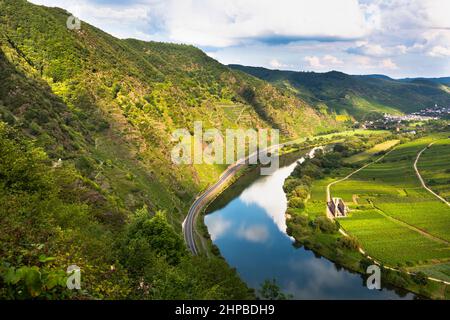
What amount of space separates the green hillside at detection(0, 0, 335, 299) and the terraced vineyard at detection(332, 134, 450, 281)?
149 feet

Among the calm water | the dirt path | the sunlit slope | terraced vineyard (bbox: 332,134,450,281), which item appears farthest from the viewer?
the dirt path

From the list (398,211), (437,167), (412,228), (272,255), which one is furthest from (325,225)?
(437,167)

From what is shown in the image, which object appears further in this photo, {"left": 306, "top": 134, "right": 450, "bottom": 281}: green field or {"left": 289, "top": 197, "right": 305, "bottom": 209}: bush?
{"left": 289, "top": 197, "right": 305, "bottom": 209}: bush

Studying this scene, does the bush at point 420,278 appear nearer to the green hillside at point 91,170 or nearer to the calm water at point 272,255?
the calm water at point 272,255

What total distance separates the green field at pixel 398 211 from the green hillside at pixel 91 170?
44718 mm

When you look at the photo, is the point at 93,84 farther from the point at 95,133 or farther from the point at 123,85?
the point at 95,133

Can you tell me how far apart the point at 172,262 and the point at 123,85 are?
311 feet

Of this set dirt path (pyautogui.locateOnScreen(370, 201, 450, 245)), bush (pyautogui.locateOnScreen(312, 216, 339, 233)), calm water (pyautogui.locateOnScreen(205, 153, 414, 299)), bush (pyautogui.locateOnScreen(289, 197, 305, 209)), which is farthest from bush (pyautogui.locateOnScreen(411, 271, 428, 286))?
bush (pyautogui.locateOnScreen(289, 197, 305, 209))

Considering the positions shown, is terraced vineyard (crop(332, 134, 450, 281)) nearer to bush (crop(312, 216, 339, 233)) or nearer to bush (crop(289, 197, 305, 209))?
bush (crop(312, 216, 339, 233))

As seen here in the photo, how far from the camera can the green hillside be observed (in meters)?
18.2

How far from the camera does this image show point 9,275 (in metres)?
9.62

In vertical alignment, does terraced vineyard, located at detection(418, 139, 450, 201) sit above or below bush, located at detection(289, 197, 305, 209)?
above

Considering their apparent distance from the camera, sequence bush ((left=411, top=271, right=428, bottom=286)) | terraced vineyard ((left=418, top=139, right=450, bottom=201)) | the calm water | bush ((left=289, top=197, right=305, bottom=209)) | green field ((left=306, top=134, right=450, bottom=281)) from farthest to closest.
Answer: terraced vineyard ((left=418, top=139, right=450, bottom=201)), bush ((left=289, top=197, right=305, bottom=209)), green field ((left=306, top=134, right=450, bottom=281)), bush ((left=411, top=271, right=428, bottom=286)), the calm water
